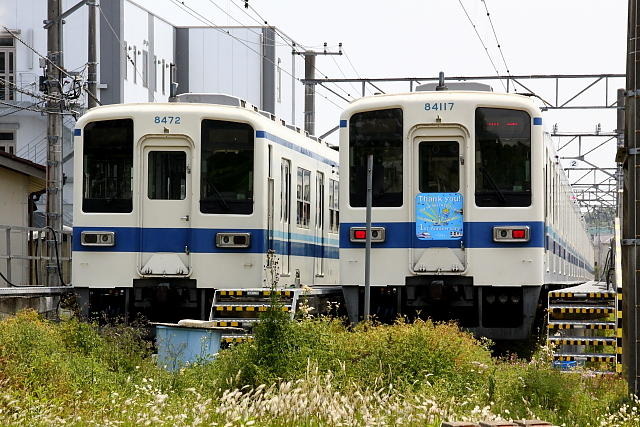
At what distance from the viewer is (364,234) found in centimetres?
1531

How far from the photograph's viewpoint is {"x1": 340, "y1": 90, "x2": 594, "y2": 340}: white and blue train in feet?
49.4

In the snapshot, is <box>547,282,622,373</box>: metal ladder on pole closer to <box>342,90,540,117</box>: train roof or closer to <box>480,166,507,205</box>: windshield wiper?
<box>480,166,507,205</box>: windshield wiper

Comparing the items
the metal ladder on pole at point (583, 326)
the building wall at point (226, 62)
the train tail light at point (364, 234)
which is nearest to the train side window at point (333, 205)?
→ the train tail light at point (364, 234)

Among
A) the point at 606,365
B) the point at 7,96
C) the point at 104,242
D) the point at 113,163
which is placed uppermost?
the point at 7,96

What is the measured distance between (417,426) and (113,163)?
28.5 feet

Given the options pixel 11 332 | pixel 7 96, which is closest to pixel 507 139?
pixel 11 332

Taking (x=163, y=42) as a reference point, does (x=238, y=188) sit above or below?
below

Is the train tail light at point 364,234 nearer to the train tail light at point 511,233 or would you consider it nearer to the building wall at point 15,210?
the train tail light at point 511,233

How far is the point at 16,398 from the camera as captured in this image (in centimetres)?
919

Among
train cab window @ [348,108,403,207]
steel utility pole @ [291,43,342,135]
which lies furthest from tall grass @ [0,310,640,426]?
steel utility pole @ [291,43,342,135]

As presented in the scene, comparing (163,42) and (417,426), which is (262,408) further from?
(163,42)

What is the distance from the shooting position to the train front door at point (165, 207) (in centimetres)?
1606

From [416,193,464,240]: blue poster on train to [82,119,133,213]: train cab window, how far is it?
380 cm

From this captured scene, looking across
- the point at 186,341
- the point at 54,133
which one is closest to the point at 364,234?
the point at 186,341
